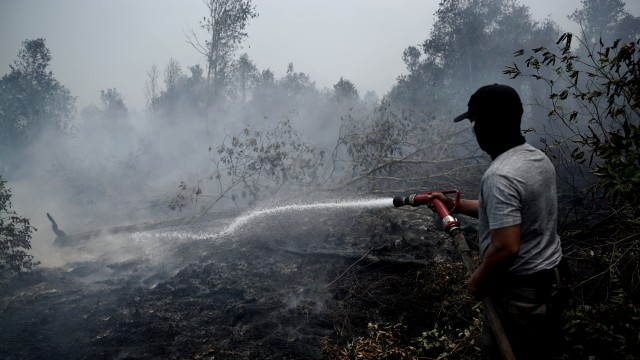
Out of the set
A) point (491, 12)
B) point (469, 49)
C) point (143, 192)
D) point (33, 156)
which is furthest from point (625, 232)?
point (33, 156)

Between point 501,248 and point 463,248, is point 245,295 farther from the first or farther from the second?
point 501,248

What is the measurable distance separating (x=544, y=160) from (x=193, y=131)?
81.8ft

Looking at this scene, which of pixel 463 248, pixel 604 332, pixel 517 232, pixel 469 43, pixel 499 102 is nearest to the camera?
pixel 517 232

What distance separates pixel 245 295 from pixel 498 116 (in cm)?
444

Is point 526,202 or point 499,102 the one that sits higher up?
point 499,102

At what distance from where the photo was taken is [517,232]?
1758mm

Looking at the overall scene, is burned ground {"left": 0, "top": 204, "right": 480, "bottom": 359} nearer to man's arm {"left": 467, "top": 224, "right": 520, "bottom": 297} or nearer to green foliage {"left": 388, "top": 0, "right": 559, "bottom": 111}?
man's arm {"left": 467, "top": 224, "right": 520, "bottom": 297}

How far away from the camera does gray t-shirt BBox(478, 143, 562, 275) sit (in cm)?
178

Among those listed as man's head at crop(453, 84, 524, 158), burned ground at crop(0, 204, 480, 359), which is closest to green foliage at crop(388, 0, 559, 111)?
burned ground at crop(0, 204, 480, 359)

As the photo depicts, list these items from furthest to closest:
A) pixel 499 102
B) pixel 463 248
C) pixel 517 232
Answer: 1. pixel 463 248
2. pixel 499 102
3. pixel 517 232

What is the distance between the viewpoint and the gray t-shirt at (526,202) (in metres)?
1.78

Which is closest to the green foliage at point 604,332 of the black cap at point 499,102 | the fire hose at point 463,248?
the fire hose at point 463,248

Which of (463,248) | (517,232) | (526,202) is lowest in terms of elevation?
(463,248)

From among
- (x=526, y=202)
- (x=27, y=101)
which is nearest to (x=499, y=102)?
(x=526, y=202)
